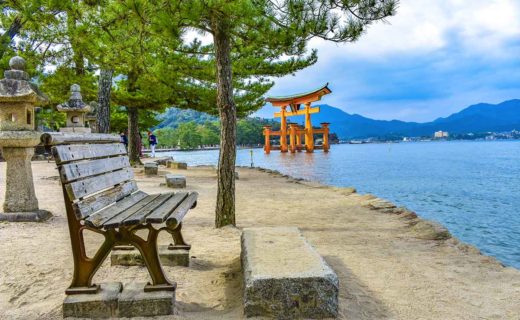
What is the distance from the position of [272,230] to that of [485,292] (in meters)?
1.79

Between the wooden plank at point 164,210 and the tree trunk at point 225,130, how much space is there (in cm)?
171

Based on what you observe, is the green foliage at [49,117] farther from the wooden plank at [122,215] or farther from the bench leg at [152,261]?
the bench leg at [152,261]

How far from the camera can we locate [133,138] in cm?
1730

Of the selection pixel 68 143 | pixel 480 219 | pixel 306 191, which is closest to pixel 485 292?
pixel 68 143

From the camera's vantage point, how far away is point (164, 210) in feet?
9.31

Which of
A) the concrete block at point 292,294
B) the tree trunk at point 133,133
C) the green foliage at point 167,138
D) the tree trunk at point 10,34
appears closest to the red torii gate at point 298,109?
the tree trunk at point 133,133

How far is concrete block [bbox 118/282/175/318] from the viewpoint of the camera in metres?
2.58

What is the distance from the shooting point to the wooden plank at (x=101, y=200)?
248 centimetres

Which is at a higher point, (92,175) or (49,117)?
(49,117)

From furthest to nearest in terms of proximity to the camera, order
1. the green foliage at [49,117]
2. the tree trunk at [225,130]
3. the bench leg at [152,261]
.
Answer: the green foliage at [49,117] → the tree trunk at [225,130] → the bench leg at [152,261]

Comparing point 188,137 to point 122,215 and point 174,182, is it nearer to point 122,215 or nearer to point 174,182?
point 174,182

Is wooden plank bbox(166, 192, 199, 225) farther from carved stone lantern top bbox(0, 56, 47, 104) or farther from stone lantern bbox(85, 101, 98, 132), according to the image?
stone lantern bbox(85, 101, 98, 132)

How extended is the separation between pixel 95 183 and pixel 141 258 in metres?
1.05

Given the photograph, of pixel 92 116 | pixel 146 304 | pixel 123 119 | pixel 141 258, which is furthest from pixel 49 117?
pixel 146 304
